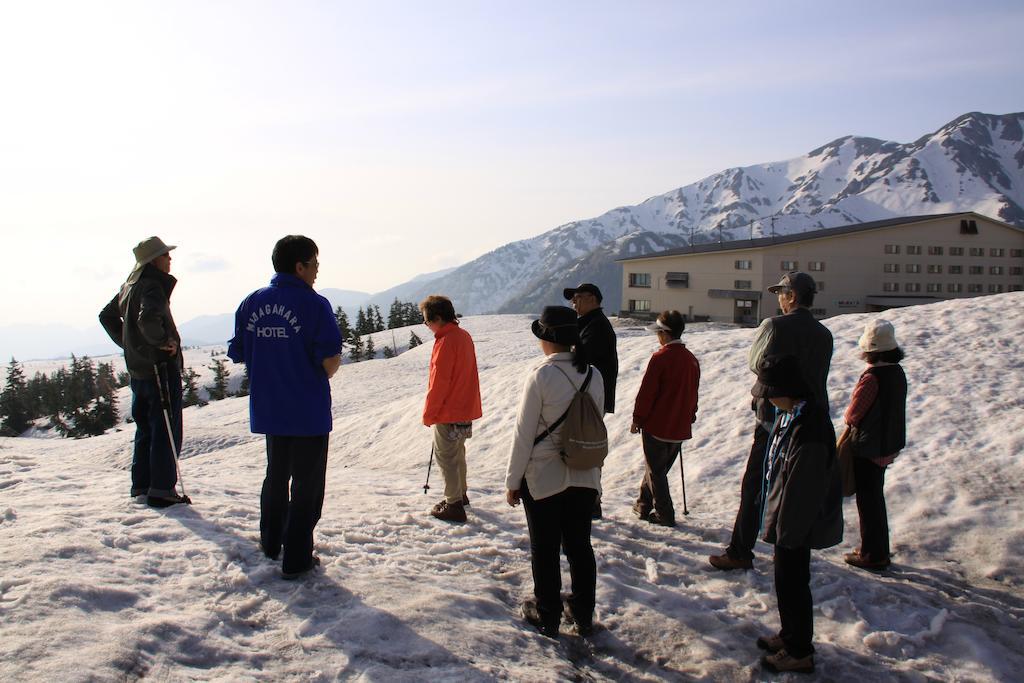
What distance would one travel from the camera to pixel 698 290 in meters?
67.2

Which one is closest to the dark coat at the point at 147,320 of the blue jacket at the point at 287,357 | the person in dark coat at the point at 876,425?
the blue jacket at the point at 287,357

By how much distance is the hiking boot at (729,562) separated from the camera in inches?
264

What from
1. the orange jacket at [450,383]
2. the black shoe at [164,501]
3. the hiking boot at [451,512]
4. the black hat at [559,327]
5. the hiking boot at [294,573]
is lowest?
the hiking boot at [451,512]

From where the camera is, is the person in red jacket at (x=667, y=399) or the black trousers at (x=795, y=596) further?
the person in red jacket at (x=667, y=399)

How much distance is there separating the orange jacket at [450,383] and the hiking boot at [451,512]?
3.63ft

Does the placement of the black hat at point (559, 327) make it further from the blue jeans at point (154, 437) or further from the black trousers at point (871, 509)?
the blue jeans at point (154, 437)

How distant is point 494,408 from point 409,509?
9.12 metres

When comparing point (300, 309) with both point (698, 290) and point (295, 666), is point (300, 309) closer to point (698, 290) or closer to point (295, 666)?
point (295, 666)

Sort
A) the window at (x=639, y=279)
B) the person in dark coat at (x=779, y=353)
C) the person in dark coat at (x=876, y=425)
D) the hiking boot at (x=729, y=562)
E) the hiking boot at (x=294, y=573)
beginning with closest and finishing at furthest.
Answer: the hiking boot at (x=294, y=573) → the person in dark coat at (x=779, y=353) → the person in dark coat at (x=876, y=425) → the hiking boot at (x=729, y=562) → the window at (x=639, y=279)

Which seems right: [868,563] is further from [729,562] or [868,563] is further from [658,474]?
[658,474]

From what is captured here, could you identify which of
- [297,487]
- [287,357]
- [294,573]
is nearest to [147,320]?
[287,357]

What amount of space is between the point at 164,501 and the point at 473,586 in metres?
3.59

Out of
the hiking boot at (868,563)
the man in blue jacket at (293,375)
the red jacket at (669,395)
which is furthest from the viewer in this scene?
the red jacket at (669,395)

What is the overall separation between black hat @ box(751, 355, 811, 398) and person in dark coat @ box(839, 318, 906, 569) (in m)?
2.17
